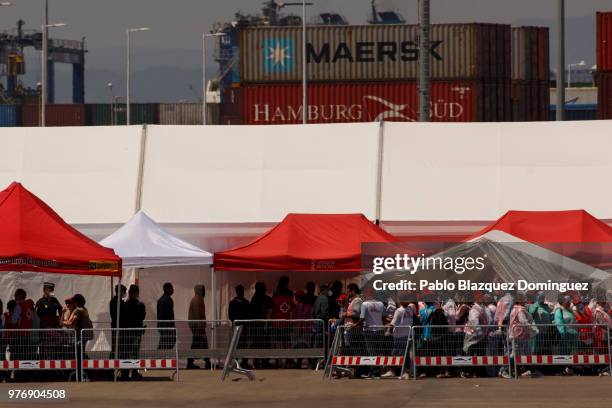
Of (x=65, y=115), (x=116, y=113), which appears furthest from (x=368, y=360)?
(x=116, y=113)

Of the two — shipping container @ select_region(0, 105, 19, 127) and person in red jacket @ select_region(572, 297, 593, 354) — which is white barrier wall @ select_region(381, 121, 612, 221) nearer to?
person in red jacket @ select_region(572, 297, 593, 354)

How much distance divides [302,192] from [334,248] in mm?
4823

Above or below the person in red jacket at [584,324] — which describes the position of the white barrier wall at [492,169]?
above

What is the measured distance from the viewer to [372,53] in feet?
231

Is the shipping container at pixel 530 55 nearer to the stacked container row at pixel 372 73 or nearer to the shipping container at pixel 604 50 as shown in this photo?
the stacked container row at pixel 372 73

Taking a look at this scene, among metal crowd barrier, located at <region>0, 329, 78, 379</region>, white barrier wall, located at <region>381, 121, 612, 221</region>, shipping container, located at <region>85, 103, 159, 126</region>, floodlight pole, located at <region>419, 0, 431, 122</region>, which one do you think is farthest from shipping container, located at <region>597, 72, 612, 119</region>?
shipping container, located at <region>85, 103, 159, 126</region>

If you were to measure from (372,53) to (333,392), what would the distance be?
50493mm

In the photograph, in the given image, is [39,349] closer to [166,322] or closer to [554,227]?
[166,322]

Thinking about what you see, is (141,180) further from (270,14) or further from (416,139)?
(270,14)

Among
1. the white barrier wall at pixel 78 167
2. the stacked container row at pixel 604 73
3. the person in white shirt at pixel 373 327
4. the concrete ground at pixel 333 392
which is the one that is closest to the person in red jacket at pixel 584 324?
the concrete ground at pixel 333 392

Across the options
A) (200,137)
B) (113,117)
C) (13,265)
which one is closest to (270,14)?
(113,117)

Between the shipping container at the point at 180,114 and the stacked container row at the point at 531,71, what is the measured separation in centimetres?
4065

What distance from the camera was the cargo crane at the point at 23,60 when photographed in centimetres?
12481

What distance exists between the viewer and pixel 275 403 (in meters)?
19.6
